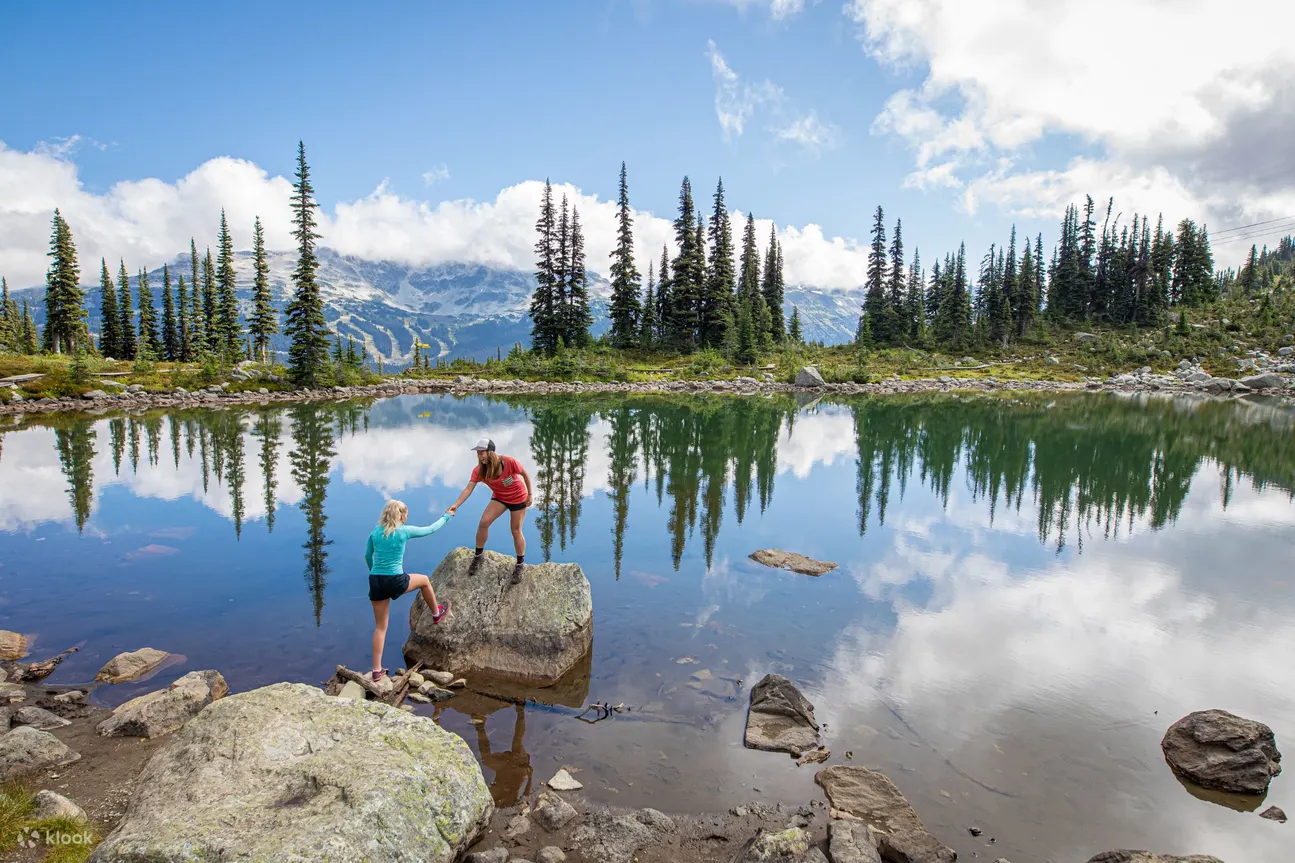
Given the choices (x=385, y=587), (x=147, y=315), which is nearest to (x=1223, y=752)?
(x=385, y=587)

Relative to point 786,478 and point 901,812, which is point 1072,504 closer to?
point 786,478

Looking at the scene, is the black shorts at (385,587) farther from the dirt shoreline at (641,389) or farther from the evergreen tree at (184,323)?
the evergreen tree at (184,323)

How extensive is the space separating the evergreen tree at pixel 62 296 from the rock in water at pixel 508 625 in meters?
85.3

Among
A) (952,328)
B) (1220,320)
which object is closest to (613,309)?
(952,328)

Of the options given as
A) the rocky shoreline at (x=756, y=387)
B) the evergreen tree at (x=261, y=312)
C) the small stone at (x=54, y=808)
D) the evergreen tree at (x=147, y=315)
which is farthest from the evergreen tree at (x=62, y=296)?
the small stone at (x=54, y=808)

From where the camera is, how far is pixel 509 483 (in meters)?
11.2

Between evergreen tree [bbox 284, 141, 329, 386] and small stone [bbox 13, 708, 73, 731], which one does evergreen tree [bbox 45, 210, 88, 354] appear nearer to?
evergreen tree [bbox 284, 141, 329, 386]

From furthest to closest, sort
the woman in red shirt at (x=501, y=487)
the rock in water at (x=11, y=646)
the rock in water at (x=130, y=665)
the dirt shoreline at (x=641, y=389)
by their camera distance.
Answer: the dirt shoreline at (x=641, y=389) < the woman in red shirt at (x=501, y=487) < the rock in water at (x=11, y=646) < the rock in water at (x=130, y=665)

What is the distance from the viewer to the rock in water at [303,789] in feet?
15.5

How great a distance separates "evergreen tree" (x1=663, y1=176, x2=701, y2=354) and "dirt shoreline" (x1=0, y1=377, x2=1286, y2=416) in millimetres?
14731

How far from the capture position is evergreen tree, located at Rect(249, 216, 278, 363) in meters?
73.0

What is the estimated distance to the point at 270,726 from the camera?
618cm

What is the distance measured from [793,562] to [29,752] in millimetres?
12693

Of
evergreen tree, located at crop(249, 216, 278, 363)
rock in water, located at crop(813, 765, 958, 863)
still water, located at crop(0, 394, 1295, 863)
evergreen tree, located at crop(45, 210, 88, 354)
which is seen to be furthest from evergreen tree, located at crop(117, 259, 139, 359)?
rock in water, located at crop(813, 765, 958, 863)
